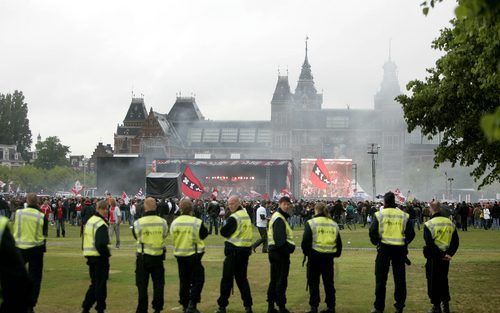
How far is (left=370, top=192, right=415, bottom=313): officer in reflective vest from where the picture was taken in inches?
528

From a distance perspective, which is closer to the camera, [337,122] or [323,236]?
[323,236]

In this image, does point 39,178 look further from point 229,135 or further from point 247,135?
point 247,135

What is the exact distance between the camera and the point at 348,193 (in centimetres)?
9269

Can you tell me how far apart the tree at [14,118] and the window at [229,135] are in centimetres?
4907

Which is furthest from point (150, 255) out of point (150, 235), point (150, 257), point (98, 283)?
point (98, 283)

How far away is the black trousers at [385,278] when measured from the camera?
13352mm

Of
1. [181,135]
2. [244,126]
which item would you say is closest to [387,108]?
[244,126]

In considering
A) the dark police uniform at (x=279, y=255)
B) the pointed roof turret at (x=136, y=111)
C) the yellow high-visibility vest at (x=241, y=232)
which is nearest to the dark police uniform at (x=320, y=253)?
the dark police uniform at (x=279, y=255)

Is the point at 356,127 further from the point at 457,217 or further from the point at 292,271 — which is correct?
the point at 292,271

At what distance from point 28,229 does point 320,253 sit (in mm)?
4994

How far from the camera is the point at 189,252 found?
13.0 metres

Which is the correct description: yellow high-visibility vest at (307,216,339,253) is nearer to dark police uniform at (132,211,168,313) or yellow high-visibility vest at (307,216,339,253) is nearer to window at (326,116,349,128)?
dark police uniform at (132,211,168,313)

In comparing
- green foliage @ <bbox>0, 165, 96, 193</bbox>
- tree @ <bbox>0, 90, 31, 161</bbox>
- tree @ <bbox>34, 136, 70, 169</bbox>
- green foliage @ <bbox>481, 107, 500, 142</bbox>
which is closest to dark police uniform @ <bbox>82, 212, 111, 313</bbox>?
green foliage @ <bbox>481, 107, 500, 142</bbox>

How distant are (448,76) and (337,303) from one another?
941 cm
